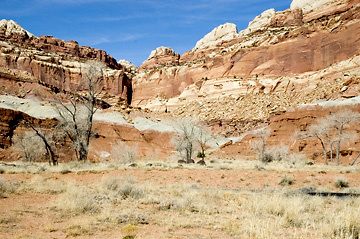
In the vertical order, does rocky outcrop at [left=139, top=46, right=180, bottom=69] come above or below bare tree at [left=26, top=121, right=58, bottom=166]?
above

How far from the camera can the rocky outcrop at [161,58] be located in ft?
354

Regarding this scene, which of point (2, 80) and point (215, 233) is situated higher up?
point (2, 80)

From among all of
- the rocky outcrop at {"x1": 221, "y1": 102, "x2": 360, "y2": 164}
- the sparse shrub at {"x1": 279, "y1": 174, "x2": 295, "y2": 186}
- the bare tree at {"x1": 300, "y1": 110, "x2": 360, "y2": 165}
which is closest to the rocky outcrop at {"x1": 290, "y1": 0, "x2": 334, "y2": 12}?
the rocky outcrop at {"x1": 221, "y1": 102, "x2": 360, "y2": 164}

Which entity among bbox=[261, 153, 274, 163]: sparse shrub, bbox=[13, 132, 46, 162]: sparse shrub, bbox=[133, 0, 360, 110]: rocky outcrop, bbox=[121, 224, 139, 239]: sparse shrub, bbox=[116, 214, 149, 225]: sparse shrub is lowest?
bbox=[261, 153, 274, 163]: sparse shrub

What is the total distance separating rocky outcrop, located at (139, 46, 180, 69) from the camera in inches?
4254

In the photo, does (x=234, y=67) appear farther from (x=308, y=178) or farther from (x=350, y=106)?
(x=308, y=178)

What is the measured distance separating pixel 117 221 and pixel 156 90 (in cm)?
8173

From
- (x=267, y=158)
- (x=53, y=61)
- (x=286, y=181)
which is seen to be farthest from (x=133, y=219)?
(x=53, y=61)

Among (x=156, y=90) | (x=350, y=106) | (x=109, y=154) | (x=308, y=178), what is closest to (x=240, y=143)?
(x=350, y=106)

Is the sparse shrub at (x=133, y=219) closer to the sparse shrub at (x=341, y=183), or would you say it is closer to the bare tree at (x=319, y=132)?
the sparse shrub at (x=341, y=183)

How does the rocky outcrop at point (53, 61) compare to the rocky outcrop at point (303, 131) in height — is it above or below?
above

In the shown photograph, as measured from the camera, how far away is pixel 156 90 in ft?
286

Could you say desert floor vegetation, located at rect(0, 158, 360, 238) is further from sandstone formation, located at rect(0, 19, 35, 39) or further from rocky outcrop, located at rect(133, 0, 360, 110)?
sandstone formation, located at rect(0, 19, 35, 39)

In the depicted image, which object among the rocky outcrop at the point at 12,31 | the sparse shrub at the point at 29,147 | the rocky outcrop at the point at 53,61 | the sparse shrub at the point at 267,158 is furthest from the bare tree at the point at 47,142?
the rocky outcrop at the point at 12,31
